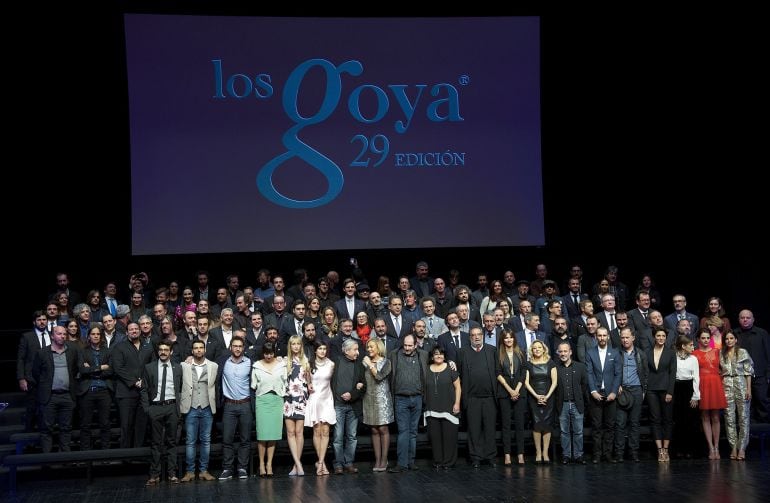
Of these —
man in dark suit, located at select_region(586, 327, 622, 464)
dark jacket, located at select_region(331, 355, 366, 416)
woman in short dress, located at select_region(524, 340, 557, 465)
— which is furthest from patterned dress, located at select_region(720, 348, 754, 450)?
dark jacket, located at select_region(331, 355, 366, 416)

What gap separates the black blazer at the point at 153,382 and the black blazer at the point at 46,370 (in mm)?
761

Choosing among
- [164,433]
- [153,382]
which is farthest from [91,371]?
[164,433]

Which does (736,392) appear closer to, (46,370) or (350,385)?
(350,385)

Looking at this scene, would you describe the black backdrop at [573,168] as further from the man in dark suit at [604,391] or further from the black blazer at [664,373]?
the man in dark suit at [604,391]

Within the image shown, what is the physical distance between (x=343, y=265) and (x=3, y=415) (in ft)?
15.4

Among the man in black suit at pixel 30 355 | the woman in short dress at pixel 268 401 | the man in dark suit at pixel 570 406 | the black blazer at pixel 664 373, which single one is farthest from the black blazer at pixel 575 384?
the man in black suit at pixel 30 355

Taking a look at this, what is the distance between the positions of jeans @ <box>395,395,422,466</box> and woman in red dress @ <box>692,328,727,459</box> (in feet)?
9.17

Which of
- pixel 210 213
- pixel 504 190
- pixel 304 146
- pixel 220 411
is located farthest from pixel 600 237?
pixel 220 411

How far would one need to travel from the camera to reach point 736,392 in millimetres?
9781

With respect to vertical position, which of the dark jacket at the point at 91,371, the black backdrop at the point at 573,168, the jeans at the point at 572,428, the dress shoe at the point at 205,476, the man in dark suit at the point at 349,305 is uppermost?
the black backdrop at the point at 573,168

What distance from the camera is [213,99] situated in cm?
1204

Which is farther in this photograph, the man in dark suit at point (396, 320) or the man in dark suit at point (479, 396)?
the man in dark suit at point (396, 320)

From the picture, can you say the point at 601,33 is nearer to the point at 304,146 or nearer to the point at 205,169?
the point at 304,146

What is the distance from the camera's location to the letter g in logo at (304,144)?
12172mm
